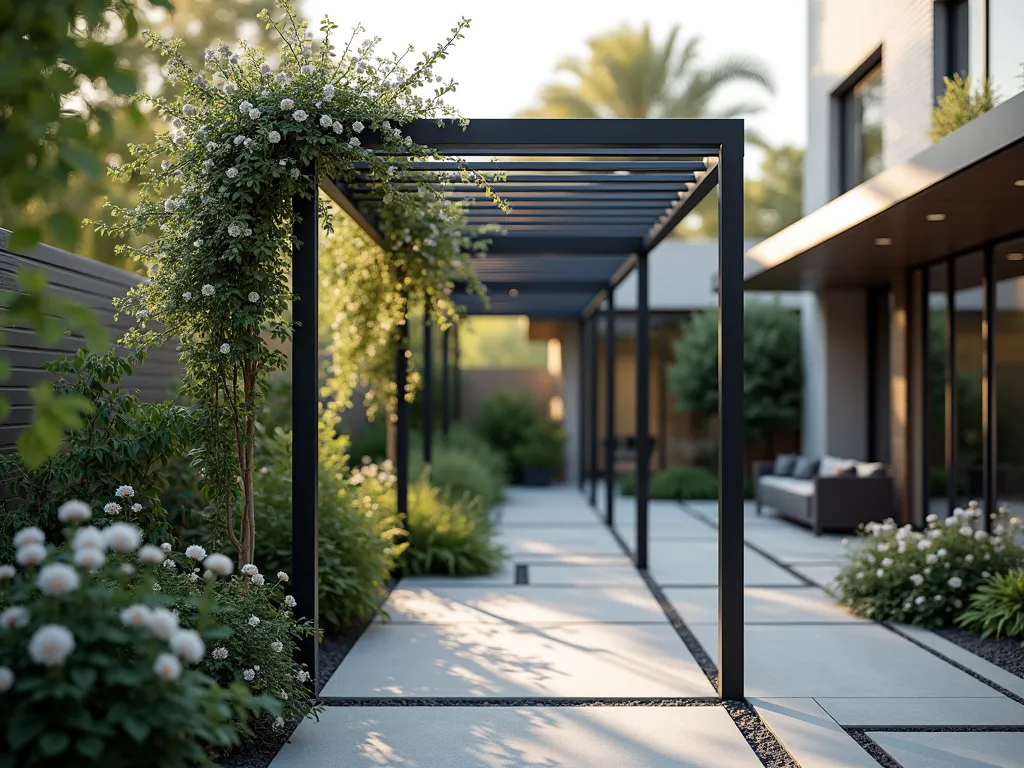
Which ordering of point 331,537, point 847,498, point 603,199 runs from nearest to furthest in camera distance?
point 331,537 → point 603,199 → point 847,498

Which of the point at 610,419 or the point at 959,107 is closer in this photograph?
the point at 959,107

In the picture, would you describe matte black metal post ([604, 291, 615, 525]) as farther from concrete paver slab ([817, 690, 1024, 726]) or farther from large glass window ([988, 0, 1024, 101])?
concrete paver slab ([817, 690, 1024, 726])

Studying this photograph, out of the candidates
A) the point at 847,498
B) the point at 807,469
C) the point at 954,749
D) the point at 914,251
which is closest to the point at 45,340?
the point at 954,749

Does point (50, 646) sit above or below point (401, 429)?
below

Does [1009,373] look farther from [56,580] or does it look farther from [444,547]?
[56,580]

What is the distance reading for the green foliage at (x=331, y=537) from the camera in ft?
18.2

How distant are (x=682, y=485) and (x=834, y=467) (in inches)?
147

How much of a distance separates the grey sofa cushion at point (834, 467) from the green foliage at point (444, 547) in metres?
4.58

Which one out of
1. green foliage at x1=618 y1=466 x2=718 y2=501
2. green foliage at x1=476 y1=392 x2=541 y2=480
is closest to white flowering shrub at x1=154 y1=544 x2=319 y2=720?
green foliage at x1=618 y1=466 x2=718 y2=501

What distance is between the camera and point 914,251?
8.73 m

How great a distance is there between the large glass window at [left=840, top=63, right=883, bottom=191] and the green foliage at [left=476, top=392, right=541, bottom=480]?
277 inches

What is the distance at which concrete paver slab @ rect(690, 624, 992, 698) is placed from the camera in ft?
15.4

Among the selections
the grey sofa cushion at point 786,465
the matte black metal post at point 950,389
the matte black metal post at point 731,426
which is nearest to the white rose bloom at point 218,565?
the matte black metal post at point 731,426

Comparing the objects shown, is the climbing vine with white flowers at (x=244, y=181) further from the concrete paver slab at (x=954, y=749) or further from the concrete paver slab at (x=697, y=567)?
the concrete paver slab at (x=697, y=567)
